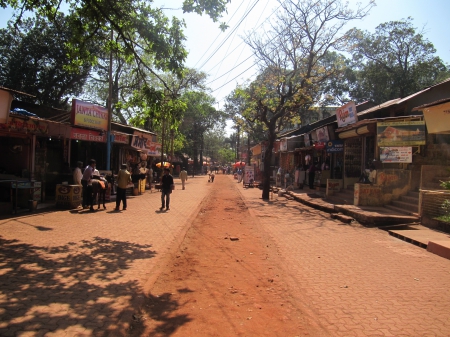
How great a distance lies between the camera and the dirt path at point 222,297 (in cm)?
411

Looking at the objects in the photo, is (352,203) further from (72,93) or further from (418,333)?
(72,93)

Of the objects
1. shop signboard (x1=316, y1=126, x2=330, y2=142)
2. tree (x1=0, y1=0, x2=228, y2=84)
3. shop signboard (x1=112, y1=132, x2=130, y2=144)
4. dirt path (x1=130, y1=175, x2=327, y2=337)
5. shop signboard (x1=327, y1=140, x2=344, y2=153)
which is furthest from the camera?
shop signboard (x1=316, y1=126, x2=330, y2=142)

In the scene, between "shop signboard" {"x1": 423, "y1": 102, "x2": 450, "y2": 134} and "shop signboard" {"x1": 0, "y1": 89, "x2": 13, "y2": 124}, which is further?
"shop signboard" {"x1": 423, "y1": 102, "x2": 450, "y2": 134}

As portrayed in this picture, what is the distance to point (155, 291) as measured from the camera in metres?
5.33

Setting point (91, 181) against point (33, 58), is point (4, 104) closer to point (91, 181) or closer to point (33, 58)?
point (91, 181)

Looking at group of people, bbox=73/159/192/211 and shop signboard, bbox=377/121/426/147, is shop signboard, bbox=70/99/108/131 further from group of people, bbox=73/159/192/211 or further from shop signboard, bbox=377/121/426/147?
shop signboard, bbox=377/121/426/147

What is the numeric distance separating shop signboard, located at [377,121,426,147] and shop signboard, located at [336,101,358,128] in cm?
360

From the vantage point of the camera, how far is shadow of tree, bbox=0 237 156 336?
3.95m

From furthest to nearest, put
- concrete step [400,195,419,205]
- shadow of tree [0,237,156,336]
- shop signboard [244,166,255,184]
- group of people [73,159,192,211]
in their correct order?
shop signboard [244,166,255,184], group of people [73,159,192,211], concrete step [400,195,419,205], shadow of tree [0,237,156,336]

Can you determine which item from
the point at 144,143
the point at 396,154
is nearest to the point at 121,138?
the point at 144,143

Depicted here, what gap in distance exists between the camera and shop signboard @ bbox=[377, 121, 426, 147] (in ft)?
41.4

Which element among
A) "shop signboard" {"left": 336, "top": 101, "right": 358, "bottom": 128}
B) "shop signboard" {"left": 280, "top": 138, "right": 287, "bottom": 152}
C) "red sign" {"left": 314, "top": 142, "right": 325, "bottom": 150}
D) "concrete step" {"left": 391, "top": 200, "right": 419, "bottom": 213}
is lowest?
"concrete step" {"left": 391, "top": 200, "right": 419, "bottom": 213}

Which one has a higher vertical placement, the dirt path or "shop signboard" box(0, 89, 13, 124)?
"shop signboard" box(0, 89, 13, 124)

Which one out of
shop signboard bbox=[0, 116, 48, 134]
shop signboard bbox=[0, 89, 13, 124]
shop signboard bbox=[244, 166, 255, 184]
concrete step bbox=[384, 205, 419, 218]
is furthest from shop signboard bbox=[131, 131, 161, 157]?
concrete step bbox=[384, 205, 419, 218]
